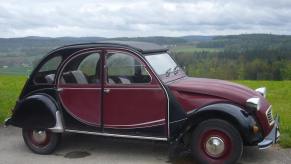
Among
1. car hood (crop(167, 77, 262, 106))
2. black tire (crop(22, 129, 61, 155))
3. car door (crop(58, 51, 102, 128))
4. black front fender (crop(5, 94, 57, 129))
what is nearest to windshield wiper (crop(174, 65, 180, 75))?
car hood (crop(167, 77, 262, 106))

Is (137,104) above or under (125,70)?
under

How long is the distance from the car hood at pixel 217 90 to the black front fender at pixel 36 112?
2.10 meters

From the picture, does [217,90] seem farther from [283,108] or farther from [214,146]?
[283,108]

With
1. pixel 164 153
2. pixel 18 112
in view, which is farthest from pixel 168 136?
pixel 18 112

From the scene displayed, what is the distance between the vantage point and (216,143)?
6543mm

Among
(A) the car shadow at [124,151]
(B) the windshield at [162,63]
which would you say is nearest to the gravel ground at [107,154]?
(A) the car shadow at [124,151]

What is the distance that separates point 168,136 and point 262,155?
1683 mm

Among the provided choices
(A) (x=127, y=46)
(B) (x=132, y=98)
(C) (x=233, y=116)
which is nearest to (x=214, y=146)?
(C) (x=233, y=116)

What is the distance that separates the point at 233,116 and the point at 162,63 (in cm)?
174

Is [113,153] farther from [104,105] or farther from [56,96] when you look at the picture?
[56,96]

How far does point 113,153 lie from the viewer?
753 cm

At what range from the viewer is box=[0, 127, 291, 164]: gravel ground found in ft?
23.2

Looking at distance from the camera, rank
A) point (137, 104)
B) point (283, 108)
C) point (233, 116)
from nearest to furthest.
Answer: point (233, 116) → point (137, 104) → point (283, 108)

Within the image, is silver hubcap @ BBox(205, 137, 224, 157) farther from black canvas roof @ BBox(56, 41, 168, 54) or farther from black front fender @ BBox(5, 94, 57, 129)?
black front fender @ BBox(5, 94, 57, 129)
